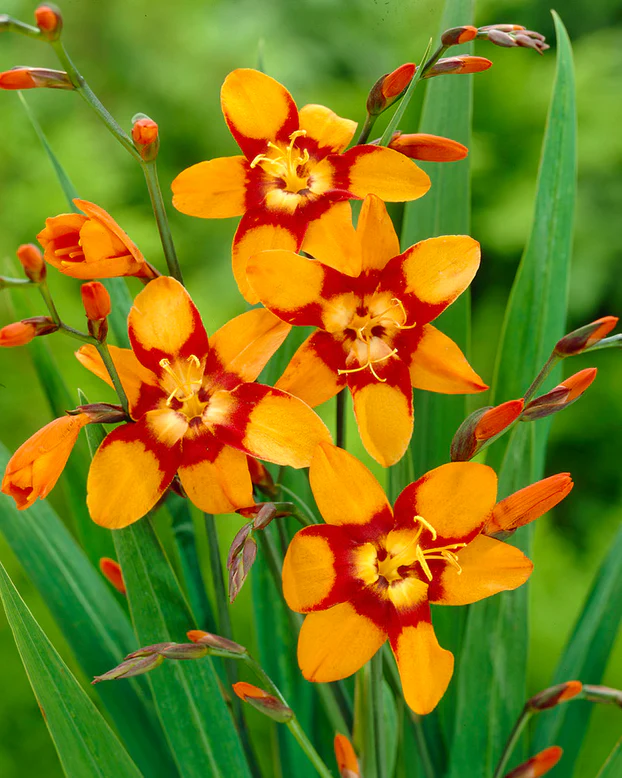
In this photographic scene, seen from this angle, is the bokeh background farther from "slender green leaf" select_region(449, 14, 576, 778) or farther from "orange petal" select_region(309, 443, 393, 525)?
"orange petal" select_region(309, 443, 393, 525)

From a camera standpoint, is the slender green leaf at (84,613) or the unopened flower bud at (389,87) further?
the slender green leaf at (84,613)

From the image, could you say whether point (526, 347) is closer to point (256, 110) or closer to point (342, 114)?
point (256, 110)

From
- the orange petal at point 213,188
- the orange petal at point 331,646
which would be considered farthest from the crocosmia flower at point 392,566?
the orange petal at point 213,188

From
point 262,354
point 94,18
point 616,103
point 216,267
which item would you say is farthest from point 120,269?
point 616,103

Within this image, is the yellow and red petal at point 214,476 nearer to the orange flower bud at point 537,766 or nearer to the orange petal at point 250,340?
the orange petal at point 250,340

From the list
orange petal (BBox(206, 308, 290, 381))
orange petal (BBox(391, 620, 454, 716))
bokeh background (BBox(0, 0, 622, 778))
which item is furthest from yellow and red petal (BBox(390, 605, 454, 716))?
bokeh background (BBox(0, 0, 622, 778))
